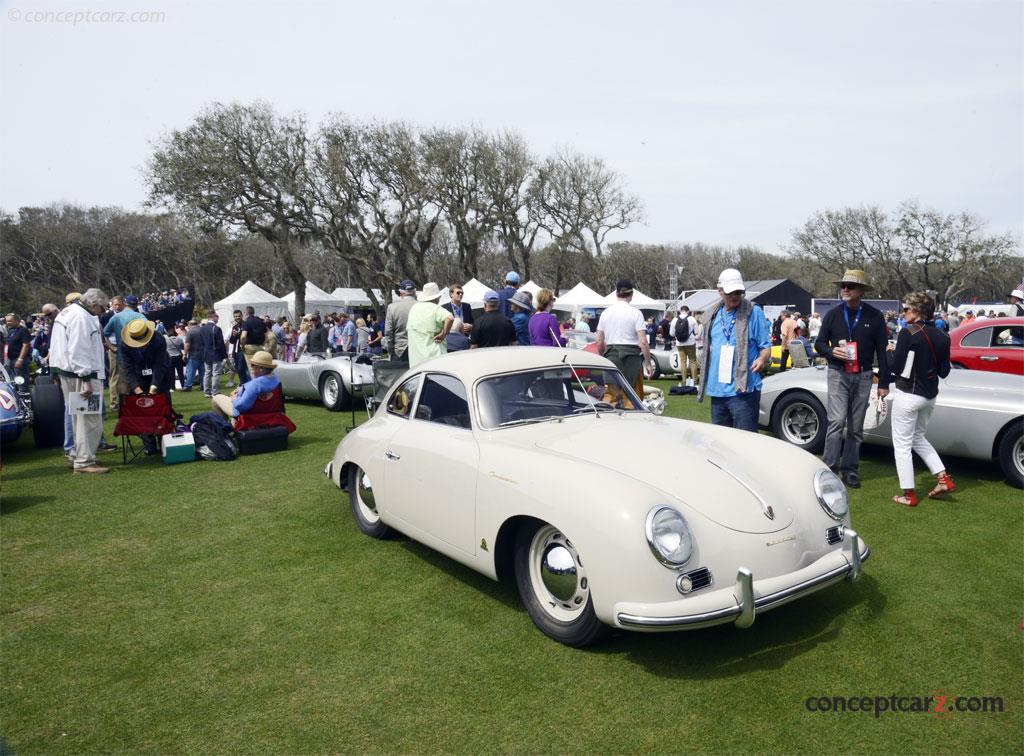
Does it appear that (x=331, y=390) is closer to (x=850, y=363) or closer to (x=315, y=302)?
(x=850, y=363)

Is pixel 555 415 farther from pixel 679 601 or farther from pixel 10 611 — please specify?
pixel 10 611

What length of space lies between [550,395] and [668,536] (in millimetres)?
1637

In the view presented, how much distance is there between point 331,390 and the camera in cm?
1208

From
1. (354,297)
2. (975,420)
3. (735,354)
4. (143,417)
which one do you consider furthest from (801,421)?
(354,297)

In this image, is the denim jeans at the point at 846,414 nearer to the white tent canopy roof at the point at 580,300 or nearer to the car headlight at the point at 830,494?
the car headlight at the point at 830,494

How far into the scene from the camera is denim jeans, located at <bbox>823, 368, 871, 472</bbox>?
6.22m

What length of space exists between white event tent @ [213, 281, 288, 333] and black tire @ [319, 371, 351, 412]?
18570 mm

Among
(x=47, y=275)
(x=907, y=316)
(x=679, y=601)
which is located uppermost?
(x=47, y=275)

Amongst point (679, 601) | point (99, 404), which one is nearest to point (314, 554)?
point (679, 601)

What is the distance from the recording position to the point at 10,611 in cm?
406

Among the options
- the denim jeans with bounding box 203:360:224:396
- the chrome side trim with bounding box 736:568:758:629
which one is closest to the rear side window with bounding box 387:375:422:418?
the chrome side trim with bounding box 736:568:758:629

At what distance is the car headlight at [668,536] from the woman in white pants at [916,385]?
368cm

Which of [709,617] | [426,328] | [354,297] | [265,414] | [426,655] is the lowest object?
[426,655]

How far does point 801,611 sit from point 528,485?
175cm
